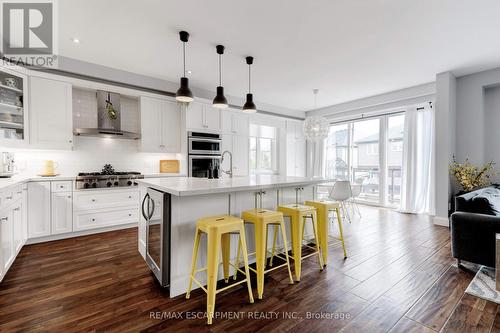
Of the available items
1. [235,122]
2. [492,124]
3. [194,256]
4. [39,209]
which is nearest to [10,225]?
[39,209]

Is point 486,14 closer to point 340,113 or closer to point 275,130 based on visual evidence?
point 340,113

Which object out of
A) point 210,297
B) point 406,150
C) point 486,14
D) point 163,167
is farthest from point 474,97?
point 163,167

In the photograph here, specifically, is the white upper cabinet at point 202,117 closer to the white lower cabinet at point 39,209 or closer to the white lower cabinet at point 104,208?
the white lower cabinet at point 104,208

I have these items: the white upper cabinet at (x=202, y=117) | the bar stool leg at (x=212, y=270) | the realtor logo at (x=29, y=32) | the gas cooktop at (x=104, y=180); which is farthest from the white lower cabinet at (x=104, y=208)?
the bar stool leg at (x=212, y=270)

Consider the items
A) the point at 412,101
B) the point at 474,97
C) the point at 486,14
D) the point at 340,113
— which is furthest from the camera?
the point at 340,113

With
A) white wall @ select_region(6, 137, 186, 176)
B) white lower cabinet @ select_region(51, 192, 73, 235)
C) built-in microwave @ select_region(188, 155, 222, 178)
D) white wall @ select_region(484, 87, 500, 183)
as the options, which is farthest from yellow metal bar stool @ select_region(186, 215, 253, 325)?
white wall @ select_region(484, 87, 500, 183)

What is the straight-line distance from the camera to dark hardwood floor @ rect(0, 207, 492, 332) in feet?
5.27

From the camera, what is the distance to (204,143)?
4.67 metres

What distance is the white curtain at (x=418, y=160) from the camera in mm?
4777

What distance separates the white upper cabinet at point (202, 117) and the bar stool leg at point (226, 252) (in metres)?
2.92

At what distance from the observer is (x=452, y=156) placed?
4.22m

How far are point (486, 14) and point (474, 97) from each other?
231 cm

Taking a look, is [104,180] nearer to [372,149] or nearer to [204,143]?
[204,143]

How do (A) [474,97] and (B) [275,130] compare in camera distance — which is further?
(B) [275,130]
